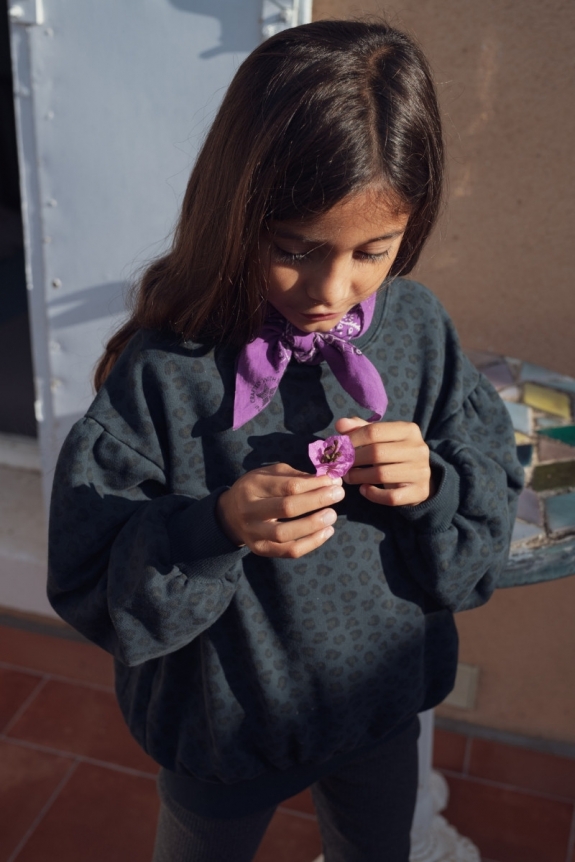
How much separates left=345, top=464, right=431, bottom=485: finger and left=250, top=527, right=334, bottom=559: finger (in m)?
0.09

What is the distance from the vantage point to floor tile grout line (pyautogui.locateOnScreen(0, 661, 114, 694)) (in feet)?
8.29

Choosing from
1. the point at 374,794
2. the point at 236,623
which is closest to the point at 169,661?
the point at 236,623

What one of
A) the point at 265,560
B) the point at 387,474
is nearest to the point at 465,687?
the point at 265,560

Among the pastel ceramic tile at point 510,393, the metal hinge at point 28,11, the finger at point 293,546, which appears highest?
the metal hinge at point 28,11

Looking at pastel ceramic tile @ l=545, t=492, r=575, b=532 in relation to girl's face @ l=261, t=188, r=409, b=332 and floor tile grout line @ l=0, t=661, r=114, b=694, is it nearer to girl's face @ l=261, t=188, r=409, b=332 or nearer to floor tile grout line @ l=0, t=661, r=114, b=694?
girl's face @ l=261, t=188, r=409, b=332

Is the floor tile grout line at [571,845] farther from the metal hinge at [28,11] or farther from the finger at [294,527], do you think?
the metal hinge at [28,11]

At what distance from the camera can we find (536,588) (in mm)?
2156

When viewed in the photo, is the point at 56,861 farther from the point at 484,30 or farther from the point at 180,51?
the point at 484,30

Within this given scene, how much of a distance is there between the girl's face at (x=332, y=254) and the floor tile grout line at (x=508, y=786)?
1728 mm

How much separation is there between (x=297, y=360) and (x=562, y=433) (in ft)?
1.98

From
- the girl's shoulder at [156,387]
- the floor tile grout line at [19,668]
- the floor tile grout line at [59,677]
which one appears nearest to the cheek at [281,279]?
the girl's shoulder at [156,387]

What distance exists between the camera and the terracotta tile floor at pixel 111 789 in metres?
2.08

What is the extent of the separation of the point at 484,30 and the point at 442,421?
0.90 metres

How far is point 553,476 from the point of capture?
140 cm
